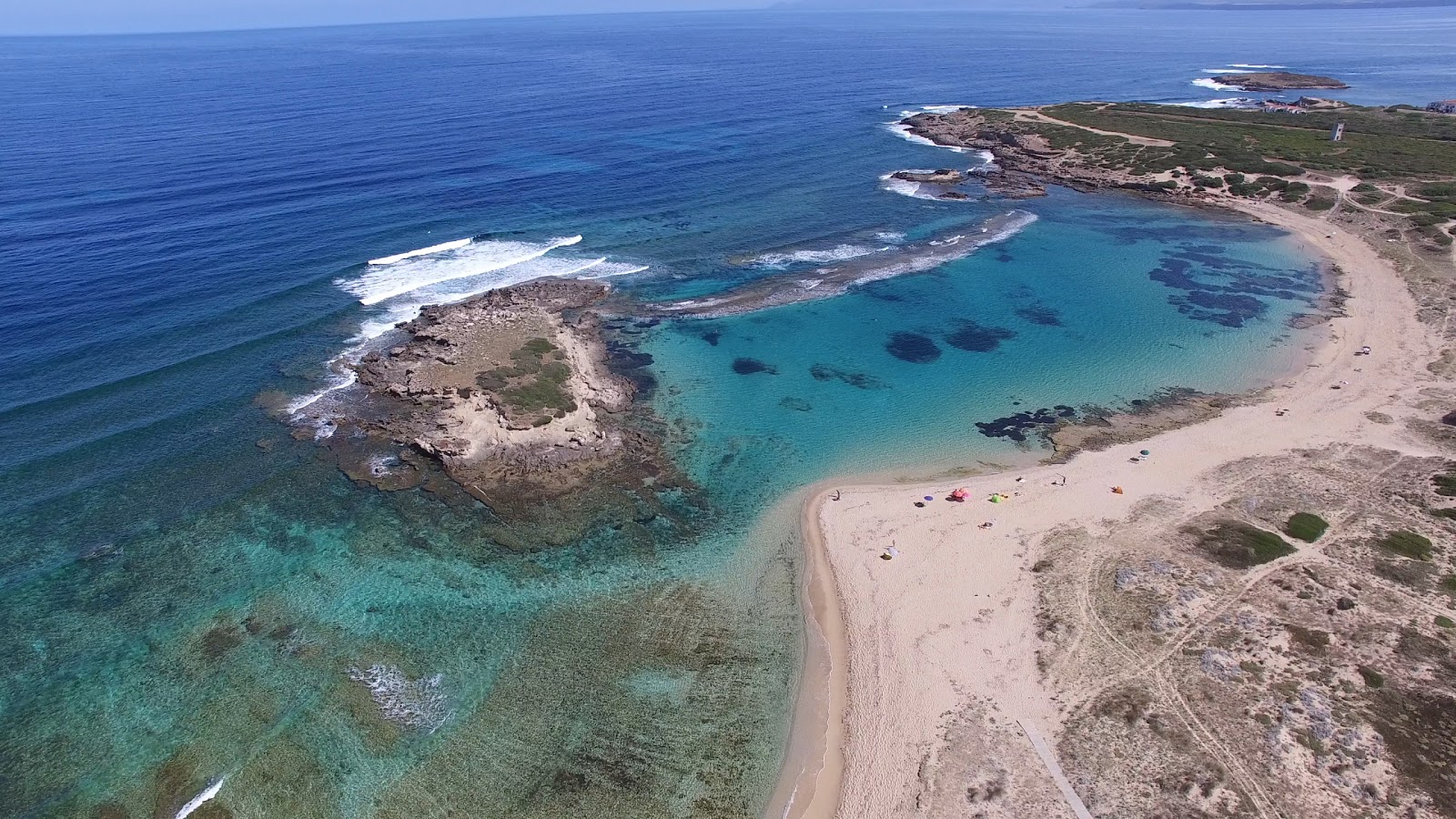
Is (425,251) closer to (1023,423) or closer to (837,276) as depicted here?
(837,276)

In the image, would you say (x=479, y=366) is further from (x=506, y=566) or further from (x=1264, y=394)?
(x=1264, y=394)

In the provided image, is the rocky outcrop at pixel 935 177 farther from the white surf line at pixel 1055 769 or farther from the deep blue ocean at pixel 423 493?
the white surf line at pixel 1055 769

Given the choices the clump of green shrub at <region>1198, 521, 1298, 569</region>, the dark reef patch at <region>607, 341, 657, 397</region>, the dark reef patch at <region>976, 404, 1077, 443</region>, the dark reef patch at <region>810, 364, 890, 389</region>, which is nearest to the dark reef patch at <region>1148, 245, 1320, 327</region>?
the dark reef patch at <region>976, 404, 1077, 443</region>

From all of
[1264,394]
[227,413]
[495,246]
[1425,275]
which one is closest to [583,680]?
[227,413]

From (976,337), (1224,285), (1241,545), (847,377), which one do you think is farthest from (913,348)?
(1224,285)

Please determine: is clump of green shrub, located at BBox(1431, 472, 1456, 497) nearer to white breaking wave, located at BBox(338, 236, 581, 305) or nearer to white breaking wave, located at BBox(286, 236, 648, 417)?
white breaking wave, located at BBox(286, 236, 648, 417)
